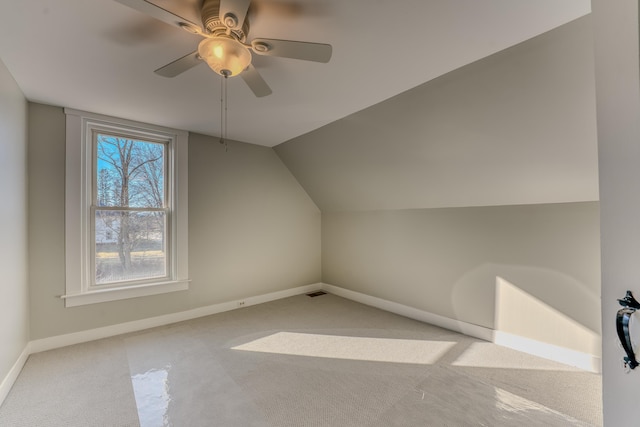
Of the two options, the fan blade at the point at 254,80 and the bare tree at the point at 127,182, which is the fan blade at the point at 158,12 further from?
the bare tree at the point at 127,182

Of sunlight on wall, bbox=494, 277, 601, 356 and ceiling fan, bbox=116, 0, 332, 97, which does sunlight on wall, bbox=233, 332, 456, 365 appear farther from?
ceiling fan, bbox=116, 0, 332, 97

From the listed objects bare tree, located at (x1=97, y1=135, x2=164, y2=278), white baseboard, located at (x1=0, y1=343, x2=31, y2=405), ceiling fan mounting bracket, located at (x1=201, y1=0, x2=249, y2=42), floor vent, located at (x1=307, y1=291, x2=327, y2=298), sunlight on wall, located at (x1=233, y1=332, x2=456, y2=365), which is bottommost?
sunlight on wall, located at (x1=233, y1=332, x2=456, y2=365)

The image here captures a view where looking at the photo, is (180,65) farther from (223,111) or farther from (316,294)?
(316,294)

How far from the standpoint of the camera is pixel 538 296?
2641 mm

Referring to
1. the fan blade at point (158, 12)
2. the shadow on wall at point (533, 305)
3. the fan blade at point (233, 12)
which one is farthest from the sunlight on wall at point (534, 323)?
the fan blade at point (158, 12)

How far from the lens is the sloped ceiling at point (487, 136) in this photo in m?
1.81

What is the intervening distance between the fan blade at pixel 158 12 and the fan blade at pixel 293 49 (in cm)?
29

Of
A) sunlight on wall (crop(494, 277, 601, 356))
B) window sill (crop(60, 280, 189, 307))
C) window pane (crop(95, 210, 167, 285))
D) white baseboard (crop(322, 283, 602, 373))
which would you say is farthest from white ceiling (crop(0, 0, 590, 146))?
white baseboard (crop(322, 283, 602, 373))

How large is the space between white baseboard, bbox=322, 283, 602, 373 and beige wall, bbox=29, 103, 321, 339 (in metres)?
1.42

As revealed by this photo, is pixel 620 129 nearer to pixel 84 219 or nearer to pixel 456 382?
pixel 456 382

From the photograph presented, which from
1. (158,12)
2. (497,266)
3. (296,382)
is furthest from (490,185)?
(158,12)

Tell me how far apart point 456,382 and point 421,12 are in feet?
7.99

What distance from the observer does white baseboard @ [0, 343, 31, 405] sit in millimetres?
1982

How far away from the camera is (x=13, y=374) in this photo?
7.17ft
